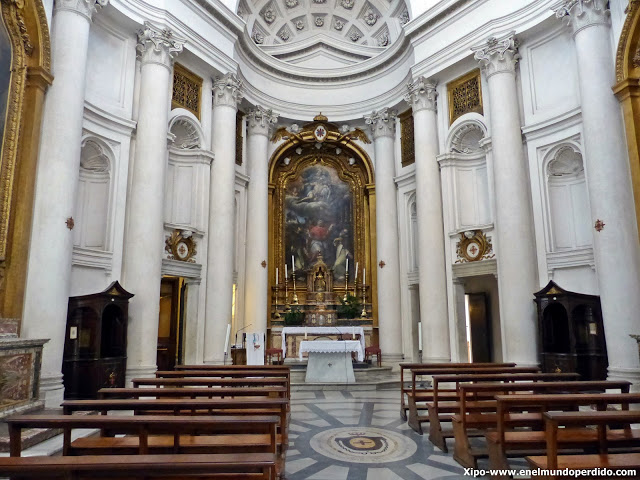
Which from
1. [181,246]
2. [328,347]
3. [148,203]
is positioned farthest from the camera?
[181,246]

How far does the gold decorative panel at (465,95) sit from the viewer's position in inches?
472

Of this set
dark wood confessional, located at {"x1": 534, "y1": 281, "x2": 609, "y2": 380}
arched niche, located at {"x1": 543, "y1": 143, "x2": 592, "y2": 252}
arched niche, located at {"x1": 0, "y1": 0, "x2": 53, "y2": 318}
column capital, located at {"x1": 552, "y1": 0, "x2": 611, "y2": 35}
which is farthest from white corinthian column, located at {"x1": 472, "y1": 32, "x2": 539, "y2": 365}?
arched niche, located at {"x1": 0, "y1": 0, "x2": 53, "y2": 318}

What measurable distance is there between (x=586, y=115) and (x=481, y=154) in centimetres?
331

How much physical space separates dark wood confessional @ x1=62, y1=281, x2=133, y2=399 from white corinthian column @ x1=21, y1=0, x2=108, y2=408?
61cm

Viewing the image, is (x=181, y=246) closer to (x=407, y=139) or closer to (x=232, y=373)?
(x=232, y=373)

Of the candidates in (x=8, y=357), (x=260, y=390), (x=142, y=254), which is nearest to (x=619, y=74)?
(x=260, y=390)

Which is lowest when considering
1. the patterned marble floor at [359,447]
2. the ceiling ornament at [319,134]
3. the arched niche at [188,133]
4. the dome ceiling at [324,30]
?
the patterned marble floor at [359,447]

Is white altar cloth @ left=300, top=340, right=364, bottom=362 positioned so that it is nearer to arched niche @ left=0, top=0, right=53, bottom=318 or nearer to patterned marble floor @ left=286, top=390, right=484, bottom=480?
patterned marble floor @ left=286, top=390, right=484, bottom=480

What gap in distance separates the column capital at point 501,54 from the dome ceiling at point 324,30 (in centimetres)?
529

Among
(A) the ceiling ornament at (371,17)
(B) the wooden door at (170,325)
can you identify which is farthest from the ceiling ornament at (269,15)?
(B) the wooden door at (170,325)

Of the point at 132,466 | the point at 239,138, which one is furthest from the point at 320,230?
the point at 132,466

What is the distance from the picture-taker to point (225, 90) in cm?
1258

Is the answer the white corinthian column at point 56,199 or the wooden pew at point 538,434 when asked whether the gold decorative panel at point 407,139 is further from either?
the wooden pew at point 538,434

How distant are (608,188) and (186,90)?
9805 mm
